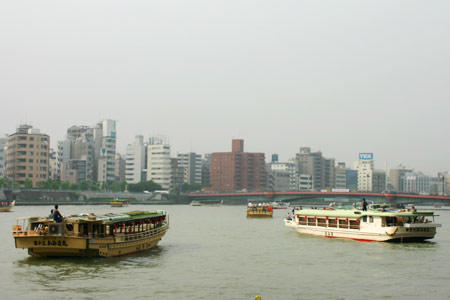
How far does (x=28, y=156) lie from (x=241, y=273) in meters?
168

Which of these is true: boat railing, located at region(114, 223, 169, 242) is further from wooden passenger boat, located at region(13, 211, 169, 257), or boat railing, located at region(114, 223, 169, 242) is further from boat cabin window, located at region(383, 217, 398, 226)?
boat cabin window, located at region(383, 217, 398, 226)

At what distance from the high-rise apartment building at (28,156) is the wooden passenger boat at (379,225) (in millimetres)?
148982

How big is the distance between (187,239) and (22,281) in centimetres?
2805

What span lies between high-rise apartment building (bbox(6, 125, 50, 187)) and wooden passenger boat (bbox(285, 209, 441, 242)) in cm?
14898

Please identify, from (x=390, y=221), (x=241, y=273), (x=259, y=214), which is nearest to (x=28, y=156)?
(x=259, y=214)

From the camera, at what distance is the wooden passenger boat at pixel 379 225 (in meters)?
53.0

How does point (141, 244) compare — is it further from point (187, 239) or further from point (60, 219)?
point (187, 239)

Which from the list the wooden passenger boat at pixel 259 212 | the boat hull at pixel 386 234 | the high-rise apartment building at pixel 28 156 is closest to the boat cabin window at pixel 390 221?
the boat hull at pixel 386 234

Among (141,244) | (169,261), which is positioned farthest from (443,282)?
(141,244)

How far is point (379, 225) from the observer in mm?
53656

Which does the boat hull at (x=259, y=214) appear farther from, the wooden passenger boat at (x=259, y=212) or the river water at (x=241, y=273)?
the river water at (x=241, y=273)

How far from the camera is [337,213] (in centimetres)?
5875

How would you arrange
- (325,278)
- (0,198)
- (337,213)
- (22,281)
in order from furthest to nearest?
(0,198)
(337,213)
(325,278)
(22,281)

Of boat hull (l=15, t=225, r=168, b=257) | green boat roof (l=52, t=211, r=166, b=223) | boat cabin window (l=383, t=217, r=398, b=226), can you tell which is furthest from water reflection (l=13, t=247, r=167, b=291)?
boat cabin window (l=383, t=217, r=398, b=226)
